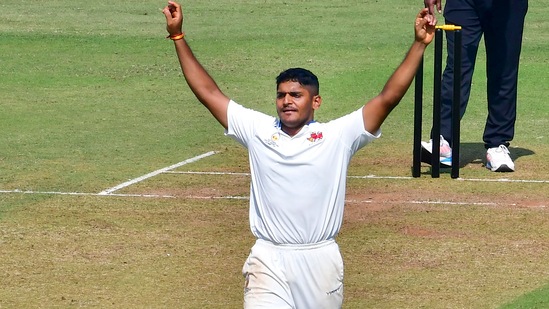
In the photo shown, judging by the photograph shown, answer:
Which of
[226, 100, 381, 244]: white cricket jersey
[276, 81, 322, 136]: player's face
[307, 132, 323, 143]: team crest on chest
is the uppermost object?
[276, 81, 322, 136]: player's face

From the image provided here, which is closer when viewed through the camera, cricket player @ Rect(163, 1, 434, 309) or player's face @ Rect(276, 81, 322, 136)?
cricket player @ Rect(163, 1, 434, 309)

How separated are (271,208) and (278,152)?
1.11 ft

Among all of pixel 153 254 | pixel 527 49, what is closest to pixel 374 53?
pixel 527 49

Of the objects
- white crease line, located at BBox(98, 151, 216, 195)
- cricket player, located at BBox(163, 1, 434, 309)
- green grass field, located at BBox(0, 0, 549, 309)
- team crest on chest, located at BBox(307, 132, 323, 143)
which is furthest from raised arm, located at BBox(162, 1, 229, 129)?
white crease line, located at BBox(98, 151, 216, 195)

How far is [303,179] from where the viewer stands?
774cm

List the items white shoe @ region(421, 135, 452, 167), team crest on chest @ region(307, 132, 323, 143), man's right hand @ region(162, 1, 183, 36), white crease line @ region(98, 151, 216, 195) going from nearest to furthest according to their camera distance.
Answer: team crest on chest @ region(307, 132, 323, 143), man's right hand @ region(162, 1, 183, 36), white crease line @ region(98, 151, 216, 195), white shoe @ region(421, 135, 452, 167)

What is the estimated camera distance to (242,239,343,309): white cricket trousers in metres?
7.62

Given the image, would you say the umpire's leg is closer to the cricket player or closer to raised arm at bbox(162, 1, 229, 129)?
raised arm at bbox(162, 1, 229, 129)

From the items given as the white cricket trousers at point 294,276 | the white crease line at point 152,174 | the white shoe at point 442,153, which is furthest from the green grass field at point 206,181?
the white cricket trousers at point 294,276

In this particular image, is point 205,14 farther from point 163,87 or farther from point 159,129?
point 159,129

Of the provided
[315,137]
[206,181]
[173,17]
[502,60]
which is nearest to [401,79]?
[315,137]

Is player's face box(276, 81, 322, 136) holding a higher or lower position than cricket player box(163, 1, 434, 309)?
higher

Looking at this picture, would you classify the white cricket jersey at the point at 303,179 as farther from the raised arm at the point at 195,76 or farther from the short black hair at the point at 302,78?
the raised arm at the point at 195,76

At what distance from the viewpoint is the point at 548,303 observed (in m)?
9.60
